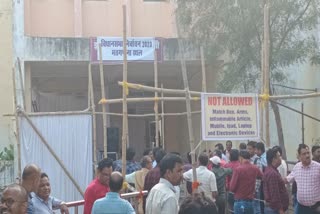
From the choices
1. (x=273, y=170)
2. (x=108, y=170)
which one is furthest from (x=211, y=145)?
(x=108, y=170)

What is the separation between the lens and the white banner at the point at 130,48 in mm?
16763

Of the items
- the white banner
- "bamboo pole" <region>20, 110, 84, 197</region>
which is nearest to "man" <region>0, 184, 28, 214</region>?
"bamboo pole" <region>20, 110, 84, 197</region>

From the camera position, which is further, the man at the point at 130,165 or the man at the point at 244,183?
the man at the point at 130,165

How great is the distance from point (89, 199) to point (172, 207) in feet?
6.21

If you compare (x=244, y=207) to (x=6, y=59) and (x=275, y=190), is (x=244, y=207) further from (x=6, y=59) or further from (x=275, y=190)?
(x=6, y=59)

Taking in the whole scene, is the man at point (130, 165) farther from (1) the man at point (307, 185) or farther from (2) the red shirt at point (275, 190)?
(1) the man at point (307, 185)

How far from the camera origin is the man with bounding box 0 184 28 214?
3775 millimetres

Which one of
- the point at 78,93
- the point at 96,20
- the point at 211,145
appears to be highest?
the point at 96,20

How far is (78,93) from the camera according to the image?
75.7 ft

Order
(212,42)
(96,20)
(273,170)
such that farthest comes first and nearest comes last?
(96,20) → (212,42) → (273,170)

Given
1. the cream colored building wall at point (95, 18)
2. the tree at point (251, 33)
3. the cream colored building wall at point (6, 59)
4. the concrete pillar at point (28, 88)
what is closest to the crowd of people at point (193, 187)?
the tree at point (251, 33)

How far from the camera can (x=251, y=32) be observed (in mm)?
13086

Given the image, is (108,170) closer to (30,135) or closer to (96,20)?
(30,135)

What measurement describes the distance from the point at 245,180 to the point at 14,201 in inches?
237
